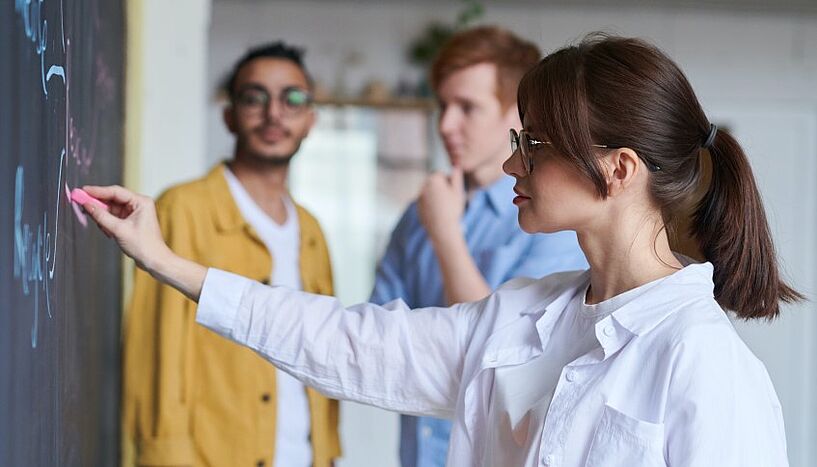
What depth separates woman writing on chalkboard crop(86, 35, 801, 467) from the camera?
45.7 inches

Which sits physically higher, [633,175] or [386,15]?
[386,15]

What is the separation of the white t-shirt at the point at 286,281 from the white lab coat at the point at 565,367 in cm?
56

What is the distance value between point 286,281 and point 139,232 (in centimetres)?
76

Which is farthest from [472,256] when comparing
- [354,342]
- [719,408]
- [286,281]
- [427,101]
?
[427,101]

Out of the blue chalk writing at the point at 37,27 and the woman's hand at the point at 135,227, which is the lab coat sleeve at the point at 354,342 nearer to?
the woman's hand at the point at 135,227

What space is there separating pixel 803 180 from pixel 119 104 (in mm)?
3846

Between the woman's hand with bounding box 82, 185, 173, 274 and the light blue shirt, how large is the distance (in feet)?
2.65

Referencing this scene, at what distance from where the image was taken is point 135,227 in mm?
1368

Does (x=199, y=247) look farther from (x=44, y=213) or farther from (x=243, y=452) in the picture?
(x=44, y=213)

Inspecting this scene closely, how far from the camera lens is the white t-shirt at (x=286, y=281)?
2031 mm

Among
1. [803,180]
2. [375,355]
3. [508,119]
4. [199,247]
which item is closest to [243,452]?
[199,247]

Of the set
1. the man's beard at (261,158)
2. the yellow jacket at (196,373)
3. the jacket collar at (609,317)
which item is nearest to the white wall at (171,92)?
the man's beard at (261,158)

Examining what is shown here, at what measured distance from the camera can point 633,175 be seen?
4.17 feet

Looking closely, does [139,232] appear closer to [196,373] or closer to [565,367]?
[565,367]
